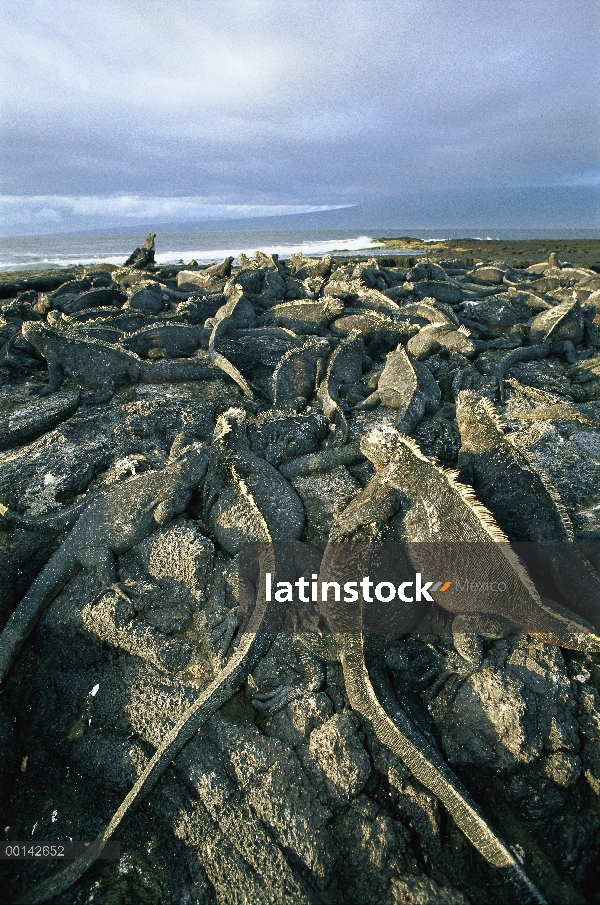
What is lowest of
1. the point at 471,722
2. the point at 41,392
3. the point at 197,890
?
the point at 197,890

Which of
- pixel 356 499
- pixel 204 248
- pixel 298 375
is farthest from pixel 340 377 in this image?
pixel 204 248

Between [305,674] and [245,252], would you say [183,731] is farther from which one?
[245,252]

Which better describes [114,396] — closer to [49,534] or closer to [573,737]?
[49,534]

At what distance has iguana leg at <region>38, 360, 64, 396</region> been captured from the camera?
8961 millimetres

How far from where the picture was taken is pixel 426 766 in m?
3.36

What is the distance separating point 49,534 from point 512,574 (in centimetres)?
501

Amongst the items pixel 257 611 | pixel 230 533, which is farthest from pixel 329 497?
pixel 257 611

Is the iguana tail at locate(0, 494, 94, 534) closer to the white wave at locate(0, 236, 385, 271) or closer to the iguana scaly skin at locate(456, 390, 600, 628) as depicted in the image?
the iguana scaly skin at locate(456, 390, 600, 628)

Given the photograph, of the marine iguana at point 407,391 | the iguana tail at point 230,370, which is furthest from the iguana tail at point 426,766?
the iguana tail at point 230,370

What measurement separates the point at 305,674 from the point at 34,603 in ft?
9.57

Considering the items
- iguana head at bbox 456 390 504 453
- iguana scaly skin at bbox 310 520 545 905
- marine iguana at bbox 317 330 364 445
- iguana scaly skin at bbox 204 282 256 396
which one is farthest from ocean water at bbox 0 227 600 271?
iguana scaly skin at bbox 310 520 545 905

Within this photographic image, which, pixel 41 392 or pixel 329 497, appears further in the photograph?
pixel 41 392

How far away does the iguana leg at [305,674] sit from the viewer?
3.97m

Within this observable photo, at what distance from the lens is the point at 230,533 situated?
5.10 m
